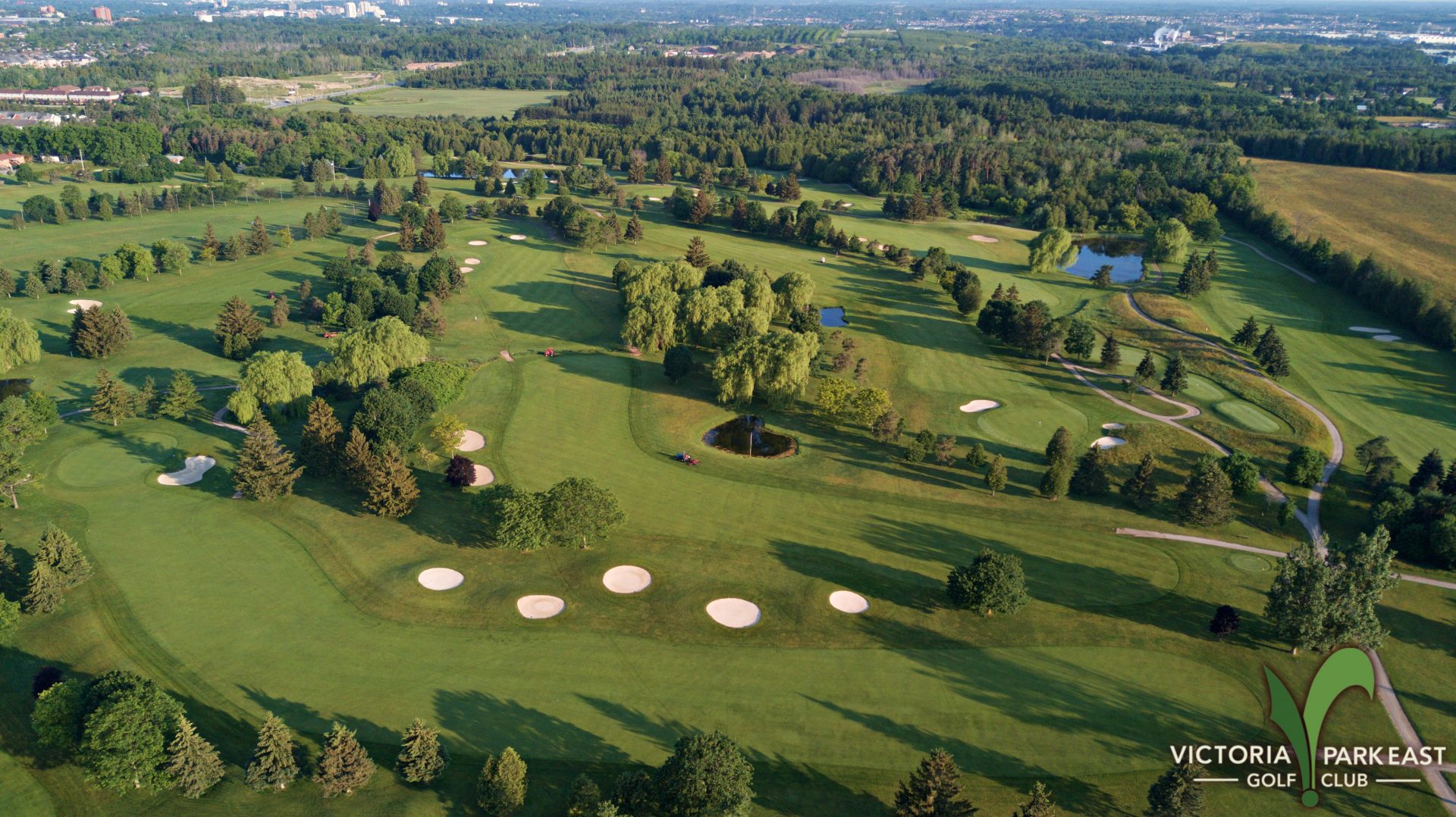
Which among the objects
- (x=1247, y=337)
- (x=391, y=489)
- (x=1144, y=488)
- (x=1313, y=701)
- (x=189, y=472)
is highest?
(x=1247, y=337)

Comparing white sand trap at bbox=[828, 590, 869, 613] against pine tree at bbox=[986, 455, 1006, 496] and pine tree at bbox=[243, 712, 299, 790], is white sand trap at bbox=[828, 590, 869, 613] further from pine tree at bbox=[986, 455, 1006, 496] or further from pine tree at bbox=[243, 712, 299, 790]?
pine tree at bbox=[243, 712, 299, 790]

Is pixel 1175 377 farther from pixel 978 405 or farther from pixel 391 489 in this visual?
pixel 391 489

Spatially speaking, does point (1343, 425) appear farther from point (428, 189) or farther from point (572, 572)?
point (428, 189)

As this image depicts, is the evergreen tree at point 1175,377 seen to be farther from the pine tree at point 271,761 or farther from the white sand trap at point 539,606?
the pine tree at point 271,761

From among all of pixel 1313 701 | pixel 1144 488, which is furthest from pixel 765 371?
pixel 1313 701

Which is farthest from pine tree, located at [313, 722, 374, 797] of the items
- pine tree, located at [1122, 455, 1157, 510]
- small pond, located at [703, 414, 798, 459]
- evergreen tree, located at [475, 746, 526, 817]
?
pine tree, located at [1122, 455, 1157, 510]

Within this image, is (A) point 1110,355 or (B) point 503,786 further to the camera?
(A) point 1110,355

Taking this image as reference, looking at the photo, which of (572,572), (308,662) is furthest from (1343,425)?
(308,662)
